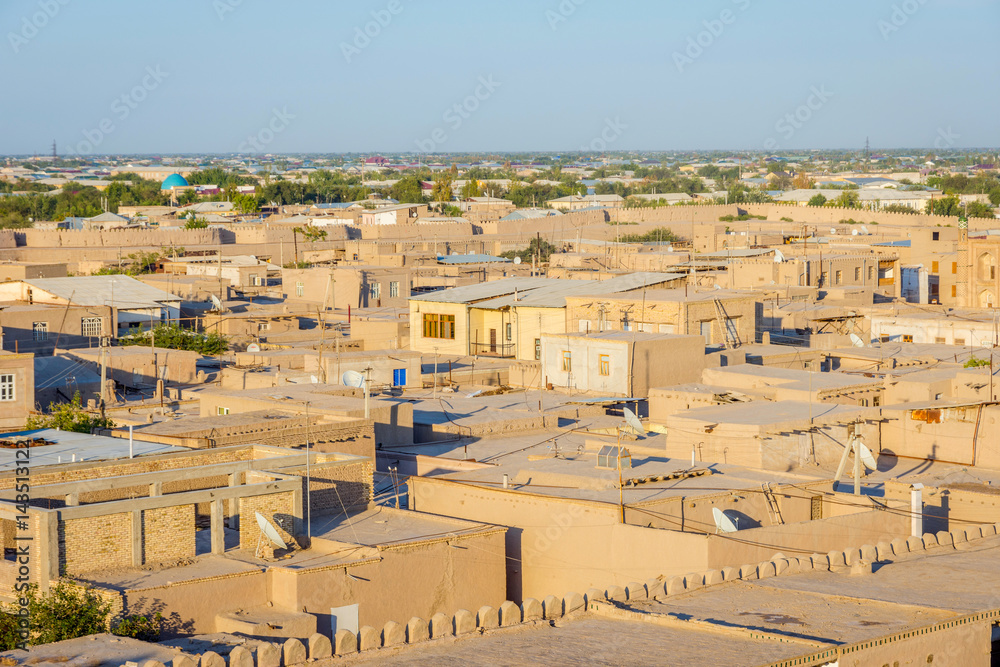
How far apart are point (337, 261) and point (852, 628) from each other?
127 feet

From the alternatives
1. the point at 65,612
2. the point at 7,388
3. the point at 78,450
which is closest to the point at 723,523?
the point at 65,612

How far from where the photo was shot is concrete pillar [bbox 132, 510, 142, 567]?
11.1 meters

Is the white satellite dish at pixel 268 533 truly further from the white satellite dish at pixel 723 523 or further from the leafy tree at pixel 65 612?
the white satellite dish at pixel 723 523

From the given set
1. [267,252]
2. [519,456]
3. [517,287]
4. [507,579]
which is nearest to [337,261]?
[267,252]

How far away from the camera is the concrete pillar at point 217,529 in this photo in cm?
1145

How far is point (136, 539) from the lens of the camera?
11.1 metres

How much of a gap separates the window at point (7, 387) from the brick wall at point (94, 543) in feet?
34.2

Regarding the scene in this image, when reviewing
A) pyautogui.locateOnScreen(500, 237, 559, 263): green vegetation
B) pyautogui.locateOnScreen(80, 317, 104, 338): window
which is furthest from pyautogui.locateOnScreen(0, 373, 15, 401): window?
pyautogui.locateOnScreen(500, 237, 559, 263): green vegetation

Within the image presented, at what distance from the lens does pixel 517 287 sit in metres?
29.1

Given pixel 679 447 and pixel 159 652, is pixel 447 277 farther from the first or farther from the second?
pixel 159 652

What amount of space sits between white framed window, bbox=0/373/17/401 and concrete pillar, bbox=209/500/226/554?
10230 mm

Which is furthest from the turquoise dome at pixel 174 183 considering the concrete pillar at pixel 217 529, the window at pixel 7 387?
the concrete pillar at pixel 217 529

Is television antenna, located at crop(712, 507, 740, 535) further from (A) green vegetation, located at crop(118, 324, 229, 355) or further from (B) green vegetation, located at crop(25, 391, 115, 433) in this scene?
(A) green vegetation, located at crop(118, 324, 229, 355)

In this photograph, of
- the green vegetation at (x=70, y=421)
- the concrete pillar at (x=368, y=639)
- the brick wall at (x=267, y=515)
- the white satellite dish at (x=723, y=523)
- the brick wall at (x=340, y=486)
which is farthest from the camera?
the green vegetation at (x=70, y=421)
